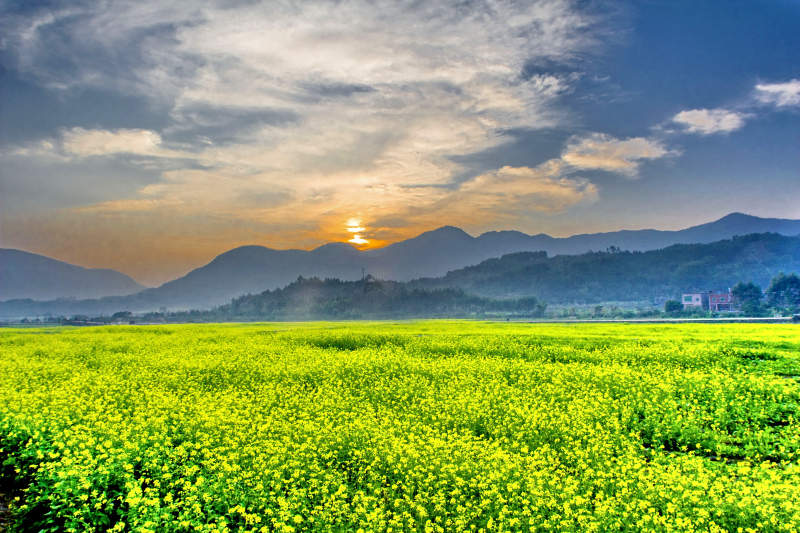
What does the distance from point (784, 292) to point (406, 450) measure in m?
147

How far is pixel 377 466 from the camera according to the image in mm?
9734

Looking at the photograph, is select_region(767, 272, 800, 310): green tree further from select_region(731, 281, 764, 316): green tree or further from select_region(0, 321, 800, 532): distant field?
select_region(0, 321, 800, 532): distant field

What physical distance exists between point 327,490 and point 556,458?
187 inches

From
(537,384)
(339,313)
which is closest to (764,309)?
(339,313)

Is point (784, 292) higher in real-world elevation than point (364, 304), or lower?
lower

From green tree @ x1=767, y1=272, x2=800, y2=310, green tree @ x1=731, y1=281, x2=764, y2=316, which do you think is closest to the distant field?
green tree @ x1=731, y1=281, x2=764, y2=316

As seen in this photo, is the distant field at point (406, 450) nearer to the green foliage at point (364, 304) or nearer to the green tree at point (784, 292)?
the green foliage at point (364, 304)

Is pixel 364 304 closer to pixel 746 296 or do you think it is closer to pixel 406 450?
pixel 746 296

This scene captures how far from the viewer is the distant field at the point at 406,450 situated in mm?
7887

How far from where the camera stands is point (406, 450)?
32.5ft

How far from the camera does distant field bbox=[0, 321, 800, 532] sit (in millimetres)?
7887

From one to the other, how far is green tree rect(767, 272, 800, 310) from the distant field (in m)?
130

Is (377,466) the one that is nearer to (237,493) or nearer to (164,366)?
(237,493)

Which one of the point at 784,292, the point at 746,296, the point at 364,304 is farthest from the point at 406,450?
the point at 364,304
